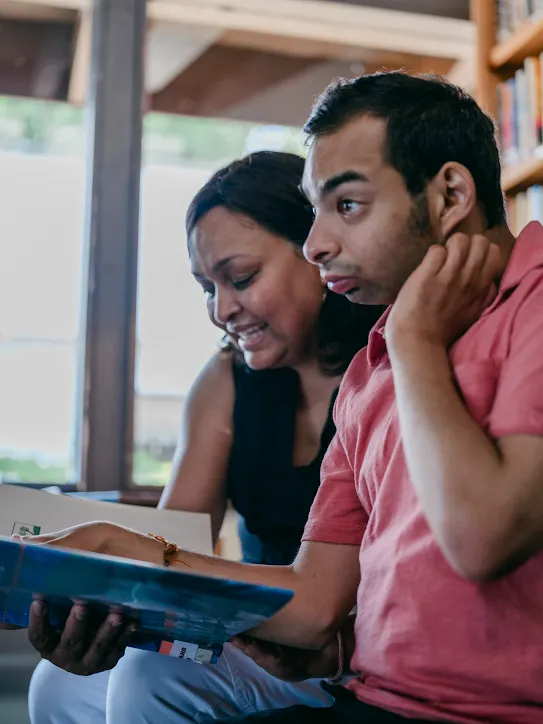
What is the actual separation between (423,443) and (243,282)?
79 cm

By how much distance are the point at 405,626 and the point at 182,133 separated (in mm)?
2510

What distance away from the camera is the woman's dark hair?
1491mm

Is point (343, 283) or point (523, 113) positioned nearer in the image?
point (343, 283)

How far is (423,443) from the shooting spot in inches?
29.7

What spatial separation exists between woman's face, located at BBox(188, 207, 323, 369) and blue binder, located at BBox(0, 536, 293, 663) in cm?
67

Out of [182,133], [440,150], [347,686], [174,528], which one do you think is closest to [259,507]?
[174,528]

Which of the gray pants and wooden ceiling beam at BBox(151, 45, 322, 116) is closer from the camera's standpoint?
the gray pants

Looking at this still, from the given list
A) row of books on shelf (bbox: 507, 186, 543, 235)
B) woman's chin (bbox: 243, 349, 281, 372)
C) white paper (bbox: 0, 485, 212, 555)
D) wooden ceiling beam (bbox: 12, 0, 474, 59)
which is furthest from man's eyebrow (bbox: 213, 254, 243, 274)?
wooden ceiling beam (bbox: 12, 0, 474, 59)

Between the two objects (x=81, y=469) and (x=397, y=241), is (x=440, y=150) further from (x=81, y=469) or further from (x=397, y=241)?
(x=81, y=469)

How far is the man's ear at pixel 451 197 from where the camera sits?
921 millimetres

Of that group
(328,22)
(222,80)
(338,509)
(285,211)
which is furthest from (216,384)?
(328,22)

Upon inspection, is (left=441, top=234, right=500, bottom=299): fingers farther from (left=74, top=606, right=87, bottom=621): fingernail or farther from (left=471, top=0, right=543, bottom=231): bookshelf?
(left=471, top=0, right=543, bottom=231): bookshelf

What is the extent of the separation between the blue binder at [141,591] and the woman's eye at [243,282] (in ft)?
2.29

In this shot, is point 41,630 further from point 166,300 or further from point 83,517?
point 166,300
